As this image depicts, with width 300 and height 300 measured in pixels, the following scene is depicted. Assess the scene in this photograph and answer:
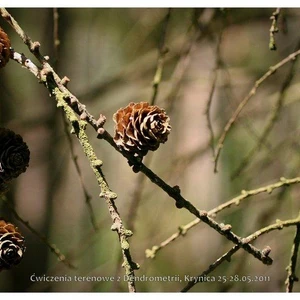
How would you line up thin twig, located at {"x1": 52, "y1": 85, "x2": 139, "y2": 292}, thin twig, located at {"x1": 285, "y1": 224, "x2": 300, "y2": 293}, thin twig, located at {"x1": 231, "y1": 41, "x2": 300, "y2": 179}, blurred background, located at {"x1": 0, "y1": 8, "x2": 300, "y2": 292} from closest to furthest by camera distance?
thin twig, located at {"x1": 52, "y1": 85, "x2": 139, "y2": 292}
thin twig, located at {"x1": 285, "y1": 224, "x2": 300, "y2": 293}
thin twig, located at {"x1": 231, "y1": 41, "x2": 300, "y2": 179}
blurred background, located at {"x1": 0, "y1": 8, "x2": 300, "y2": 292}

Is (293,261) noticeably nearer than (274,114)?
Yes

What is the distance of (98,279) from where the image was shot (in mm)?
1013

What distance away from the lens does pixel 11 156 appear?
441mm

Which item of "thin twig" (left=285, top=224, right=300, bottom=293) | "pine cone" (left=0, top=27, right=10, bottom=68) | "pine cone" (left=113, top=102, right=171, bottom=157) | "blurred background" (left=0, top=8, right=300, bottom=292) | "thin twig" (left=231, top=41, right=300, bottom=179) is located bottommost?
"thin twig" (left=285, top=224, right=300, bottom=293)

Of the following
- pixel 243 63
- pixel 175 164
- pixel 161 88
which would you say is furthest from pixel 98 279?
pixel 243 63

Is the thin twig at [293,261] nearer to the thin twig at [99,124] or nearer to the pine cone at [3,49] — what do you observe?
the thin twig at [99,124]

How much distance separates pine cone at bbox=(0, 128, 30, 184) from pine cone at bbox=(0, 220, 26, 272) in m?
0.04

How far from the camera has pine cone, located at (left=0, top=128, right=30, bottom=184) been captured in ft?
1.45

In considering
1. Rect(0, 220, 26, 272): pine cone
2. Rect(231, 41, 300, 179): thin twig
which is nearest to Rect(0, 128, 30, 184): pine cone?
Rect(0, 220, 26, 272): pine cone

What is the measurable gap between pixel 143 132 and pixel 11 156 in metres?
0.11

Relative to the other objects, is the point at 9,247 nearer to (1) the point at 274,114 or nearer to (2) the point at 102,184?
(2) the point at 102,184

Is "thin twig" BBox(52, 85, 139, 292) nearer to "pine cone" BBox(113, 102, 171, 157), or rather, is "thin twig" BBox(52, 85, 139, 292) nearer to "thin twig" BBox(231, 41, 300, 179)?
"pine cone" BBox(113, 102, 171, 157)

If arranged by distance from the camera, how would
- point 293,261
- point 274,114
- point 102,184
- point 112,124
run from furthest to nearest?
point 112,124
point 274,114
point 293,261
point 102,184

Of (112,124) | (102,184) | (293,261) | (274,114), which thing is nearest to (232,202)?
(293,261)
